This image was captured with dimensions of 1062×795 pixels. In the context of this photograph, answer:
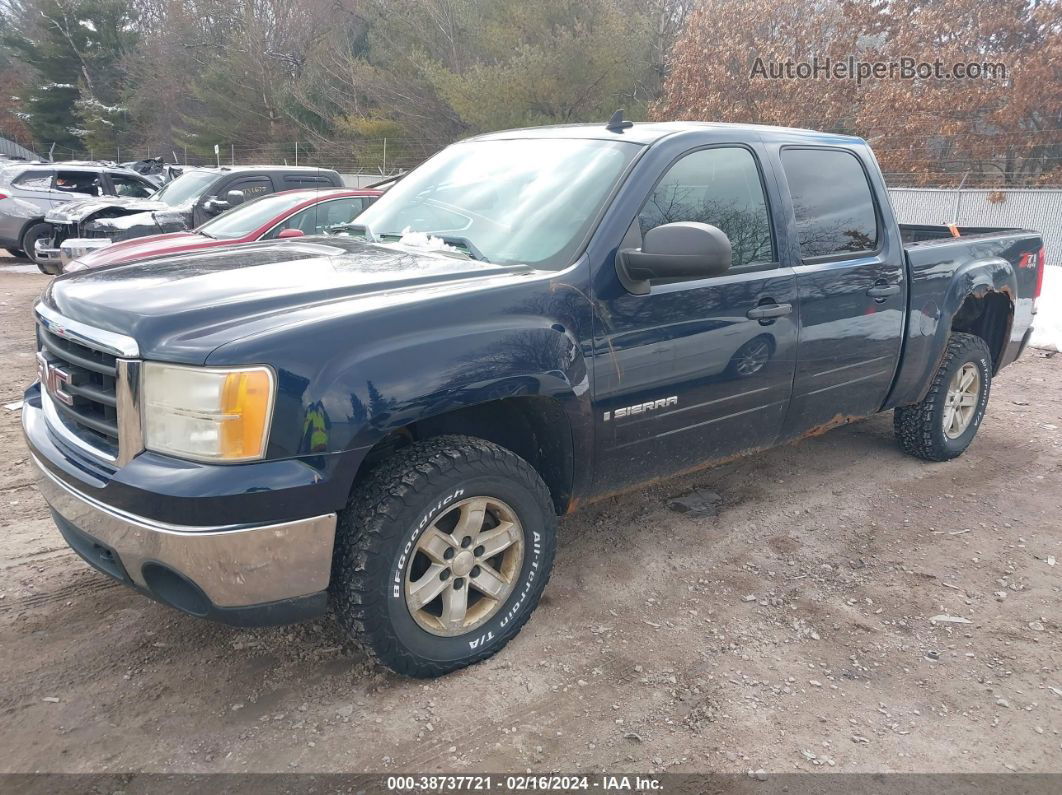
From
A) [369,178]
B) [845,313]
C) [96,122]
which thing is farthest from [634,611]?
[96,122]

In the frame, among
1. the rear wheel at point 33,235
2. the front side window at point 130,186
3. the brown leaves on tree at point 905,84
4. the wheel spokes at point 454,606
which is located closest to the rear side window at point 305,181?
the front side window at point 130,186

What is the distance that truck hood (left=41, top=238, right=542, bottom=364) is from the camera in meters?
2.43

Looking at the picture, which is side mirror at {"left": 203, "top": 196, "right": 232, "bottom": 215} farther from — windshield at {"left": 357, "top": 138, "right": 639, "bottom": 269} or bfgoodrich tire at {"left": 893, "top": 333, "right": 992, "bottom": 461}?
bfgoodrich tire at {"left": 893, "top": 333, "right": 992, "bottom": 461}

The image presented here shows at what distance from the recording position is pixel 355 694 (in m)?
2.81

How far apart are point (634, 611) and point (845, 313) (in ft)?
5.98

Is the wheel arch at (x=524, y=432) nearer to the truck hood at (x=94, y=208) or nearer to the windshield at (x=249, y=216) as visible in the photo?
the windshield at (x=249, y=216)

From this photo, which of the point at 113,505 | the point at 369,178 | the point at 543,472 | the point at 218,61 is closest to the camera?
the point at 113,505

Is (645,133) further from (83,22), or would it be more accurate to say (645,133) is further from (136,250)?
(83,22)

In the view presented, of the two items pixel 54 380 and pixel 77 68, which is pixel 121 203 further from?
pixel 77 68

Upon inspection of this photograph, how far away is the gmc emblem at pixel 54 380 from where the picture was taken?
2771 mm

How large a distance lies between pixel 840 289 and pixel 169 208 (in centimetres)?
932

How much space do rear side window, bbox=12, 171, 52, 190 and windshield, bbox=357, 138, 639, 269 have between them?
41.1 feet

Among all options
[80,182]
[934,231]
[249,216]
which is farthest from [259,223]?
[80,182]

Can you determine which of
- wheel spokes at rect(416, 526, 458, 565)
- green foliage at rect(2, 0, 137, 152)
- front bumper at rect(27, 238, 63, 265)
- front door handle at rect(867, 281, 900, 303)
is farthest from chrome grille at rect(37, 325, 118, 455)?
green foliage at rect(2, 0, 137, 152)
